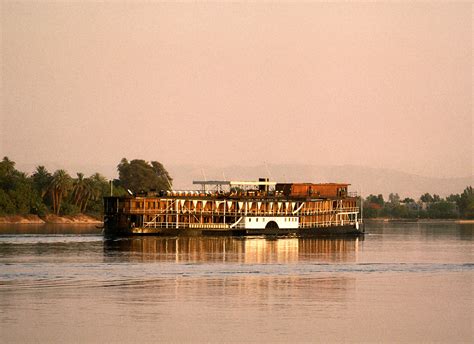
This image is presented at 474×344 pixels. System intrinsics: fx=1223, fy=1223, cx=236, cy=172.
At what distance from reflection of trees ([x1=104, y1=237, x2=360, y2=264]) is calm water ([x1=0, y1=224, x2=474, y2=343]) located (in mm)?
288

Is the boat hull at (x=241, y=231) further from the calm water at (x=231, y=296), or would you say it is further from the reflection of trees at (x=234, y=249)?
the calm water at (x=231, y=296)

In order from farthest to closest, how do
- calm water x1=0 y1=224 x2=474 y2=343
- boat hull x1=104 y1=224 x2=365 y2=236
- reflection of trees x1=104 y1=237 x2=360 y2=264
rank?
1. boat hull x1=104 y1=224 x2=365 y2=236
2. reflection of trees x1=104 y1=237 x2=360 y2=264
3. calm water x1=0 y1=224 x2=474 y2=343

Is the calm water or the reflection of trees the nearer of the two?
the calm water

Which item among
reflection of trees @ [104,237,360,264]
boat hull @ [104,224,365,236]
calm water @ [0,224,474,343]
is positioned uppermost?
boat hull @ [104,224,365,236]

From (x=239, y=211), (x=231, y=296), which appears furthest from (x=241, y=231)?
(x=231, y=296)

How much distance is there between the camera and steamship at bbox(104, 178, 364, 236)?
126 m

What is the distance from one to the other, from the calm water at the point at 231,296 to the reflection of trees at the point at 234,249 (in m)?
0.29

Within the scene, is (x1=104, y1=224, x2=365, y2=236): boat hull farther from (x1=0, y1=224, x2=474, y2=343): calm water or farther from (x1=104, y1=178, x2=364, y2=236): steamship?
(x1=0, y1=224, x2=474, y2=343): calm water

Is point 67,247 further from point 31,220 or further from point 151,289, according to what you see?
point 31,220

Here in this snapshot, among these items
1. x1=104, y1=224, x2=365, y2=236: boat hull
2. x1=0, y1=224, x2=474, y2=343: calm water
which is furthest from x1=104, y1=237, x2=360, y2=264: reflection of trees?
x1=104, y1=224, x2=365, y2=236: boat hull

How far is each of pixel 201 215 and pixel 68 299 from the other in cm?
7701

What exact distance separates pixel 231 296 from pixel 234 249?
44441mm

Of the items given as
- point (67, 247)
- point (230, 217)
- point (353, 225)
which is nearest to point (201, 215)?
point (230, 217)

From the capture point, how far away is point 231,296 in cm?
5819
